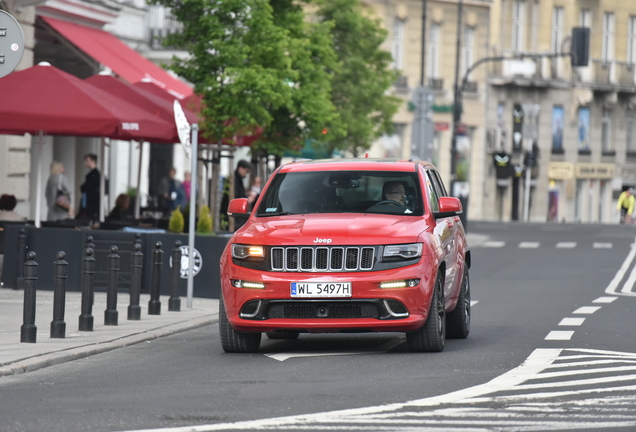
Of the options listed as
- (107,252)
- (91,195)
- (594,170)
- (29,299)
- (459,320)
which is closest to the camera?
(29,299)

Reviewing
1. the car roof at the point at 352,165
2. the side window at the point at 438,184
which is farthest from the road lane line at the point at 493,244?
the car roof at the point at 352,165

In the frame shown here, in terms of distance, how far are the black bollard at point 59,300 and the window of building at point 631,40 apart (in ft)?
212

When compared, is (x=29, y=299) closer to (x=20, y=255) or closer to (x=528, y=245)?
(x=20, y=255)

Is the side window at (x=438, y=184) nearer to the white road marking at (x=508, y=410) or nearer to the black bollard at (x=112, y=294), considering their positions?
the black bollard at (x=112, y=294)

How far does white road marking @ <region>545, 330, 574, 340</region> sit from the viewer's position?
Answer: 13.9 metres

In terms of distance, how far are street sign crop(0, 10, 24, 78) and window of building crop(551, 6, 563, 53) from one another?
60493 mm

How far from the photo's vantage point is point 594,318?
653 inches

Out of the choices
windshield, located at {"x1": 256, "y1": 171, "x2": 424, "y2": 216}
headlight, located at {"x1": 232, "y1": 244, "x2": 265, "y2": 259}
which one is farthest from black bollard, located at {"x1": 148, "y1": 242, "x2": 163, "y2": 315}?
headlight, located at {"x1": 232, "y1": 244, "x2": 265, "y2": 259}

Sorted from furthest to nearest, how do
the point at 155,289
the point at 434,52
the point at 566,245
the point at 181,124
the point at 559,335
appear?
the point at 434,52
the point at 566,245
the point at 181,124
the point at 155,289
the point at 559,335

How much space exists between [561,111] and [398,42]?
1131cm

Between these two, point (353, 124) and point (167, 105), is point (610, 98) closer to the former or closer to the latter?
point (353, 124)

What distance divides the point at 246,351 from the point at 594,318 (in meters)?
5.34

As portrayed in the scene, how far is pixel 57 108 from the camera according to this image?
20.0m

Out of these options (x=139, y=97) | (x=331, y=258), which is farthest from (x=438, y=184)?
(x=139, y=97)
